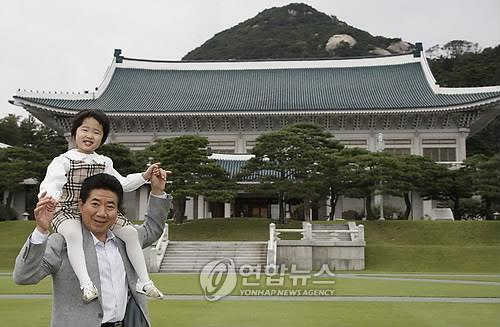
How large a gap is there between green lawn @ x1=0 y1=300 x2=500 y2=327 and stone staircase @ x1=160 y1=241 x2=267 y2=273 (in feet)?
29.6

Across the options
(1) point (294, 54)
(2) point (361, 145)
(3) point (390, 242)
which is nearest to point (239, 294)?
(3) point (390, 242)

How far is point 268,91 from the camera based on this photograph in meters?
39.8

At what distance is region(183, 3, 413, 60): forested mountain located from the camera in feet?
268

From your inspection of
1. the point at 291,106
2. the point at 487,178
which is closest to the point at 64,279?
the point at 487,178

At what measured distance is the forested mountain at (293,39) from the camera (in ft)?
268

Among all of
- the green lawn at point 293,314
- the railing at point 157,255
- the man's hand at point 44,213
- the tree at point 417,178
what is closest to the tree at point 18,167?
the railing at point 157,255

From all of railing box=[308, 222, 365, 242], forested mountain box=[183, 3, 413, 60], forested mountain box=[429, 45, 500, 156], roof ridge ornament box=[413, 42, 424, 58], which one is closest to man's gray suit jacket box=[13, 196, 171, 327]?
railing box=[308, 222, 365, 242]

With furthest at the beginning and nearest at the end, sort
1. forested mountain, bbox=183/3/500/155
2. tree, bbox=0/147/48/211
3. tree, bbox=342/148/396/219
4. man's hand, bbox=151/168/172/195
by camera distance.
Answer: forested mountain, bbox=183/3/500/155, tree, bbox=0/147/48/211, tree, bbox=342/148/396/219, man's hand, bbox=151/168/172/195

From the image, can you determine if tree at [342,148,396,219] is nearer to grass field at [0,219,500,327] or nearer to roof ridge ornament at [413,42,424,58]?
grass field at [0,219,500,327]

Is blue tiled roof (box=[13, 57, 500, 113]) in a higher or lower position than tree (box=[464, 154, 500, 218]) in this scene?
higher

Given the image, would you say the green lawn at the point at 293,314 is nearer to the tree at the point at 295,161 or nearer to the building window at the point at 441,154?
the tree at the point at 295,161

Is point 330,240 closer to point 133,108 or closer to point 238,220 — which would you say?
point 238,220

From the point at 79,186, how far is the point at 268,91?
36.9m

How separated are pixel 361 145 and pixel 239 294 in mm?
26271
